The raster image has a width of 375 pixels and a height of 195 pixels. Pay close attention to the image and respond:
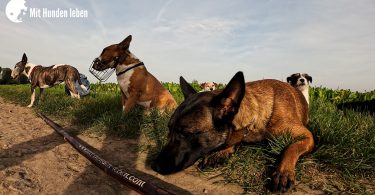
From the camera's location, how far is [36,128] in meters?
6.77

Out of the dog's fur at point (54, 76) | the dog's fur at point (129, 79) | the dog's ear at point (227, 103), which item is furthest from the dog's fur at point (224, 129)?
the dog's fur at point (54, 76)

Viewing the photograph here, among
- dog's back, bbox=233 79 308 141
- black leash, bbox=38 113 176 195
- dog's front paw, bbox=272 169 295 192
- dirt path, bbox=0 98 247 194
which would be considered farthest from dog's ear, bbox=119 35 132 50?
dog's front paw, bbox=272 169 295 192

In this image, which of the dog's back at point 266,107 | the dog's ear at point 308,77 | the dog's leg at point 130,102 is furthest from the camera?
the dog's ear at point 308,77

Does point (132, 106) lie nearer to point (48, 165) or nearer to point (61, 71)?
point (48, 165)

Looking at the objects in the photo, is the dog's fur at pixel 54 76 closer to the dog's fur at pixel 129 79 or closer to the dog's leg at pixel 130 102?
the dog's fur at pixel 129 79

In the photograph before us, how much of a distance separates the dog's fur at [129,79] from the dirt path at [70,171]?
200 centimetres

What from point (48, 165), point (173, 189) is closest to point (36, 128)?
point (48, 165)

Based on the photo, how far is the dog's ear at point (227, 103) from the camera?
3234 millimetres

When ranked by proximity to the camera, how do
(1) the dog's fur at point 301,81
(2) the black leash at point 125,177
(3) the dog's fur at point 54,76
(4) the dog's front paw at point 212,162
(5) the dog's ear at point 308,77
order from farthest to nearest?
(3) the dog's fur at point 54,76
(5) the dog's ear at point 308,77
(1) the dog's fur at point 301,81
(4) the dog's front paw at point 212,162
(2) the black leash at point 125,177

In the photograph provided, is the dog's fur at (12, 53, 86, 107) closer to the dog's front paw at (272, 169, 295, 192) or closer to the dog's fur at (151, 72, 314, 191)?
the dog's fur at (151, 72, 314, 191)

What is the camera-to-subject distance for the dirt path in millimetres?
3428

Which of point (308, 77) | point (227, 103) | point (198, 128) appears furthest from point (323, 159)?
point (308, 77)

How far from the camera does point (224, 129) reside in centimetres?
339

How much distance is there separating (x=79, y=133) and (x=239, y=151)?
3495 mm
